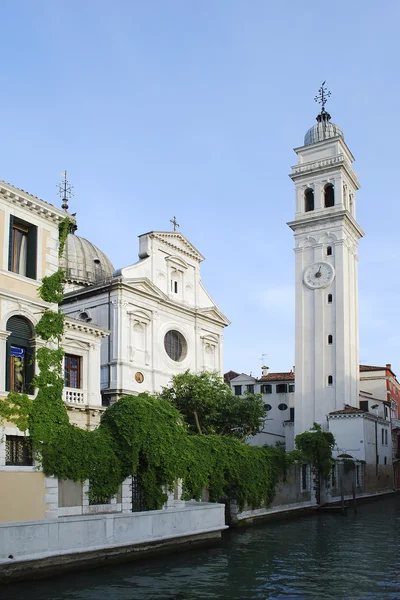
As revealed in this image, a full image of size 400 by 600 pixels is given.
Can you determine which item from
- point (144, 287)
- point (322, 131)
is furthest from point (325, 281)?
point (144, 287)

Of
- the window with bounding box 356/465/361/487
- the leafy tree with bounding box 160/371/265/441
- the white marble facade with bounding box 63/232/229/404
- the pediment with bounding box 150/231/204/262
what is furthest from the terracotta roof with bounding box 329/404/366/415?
the pediment with bounding box 150/231/204/262

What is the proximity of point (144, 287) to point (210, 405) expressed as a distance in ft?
27.9

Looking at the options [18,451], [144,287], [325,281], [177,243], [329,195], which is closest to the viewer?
[18,451]

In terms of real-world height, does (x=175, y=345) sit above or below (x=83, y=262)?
below

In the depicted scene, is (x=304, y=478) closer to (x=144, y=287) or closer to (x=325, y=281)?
(x=144, y=287)

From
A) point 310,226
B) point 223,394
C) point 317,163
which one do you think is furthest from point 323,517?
point 317,163

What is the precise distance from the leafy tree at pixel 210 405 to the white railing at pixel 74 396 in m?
8.51

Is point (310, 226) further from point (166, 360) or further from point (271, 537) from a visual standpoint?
point (271, 537)

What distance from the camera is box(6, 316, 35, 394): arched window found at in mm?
22234

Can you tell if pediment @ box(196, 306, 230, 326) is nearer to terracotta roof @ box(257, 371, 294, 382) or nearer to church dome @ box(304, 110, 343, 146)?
terracotta roof @ box(257, 371, 294, 382)

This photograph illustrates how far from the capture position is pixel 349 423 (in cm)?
5072

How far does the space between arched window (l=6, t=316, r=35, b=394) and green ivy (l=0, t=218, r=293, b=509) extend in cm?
39

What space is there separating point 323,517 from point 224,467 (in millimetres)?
9248

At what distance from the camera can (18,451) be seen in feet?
71.3
